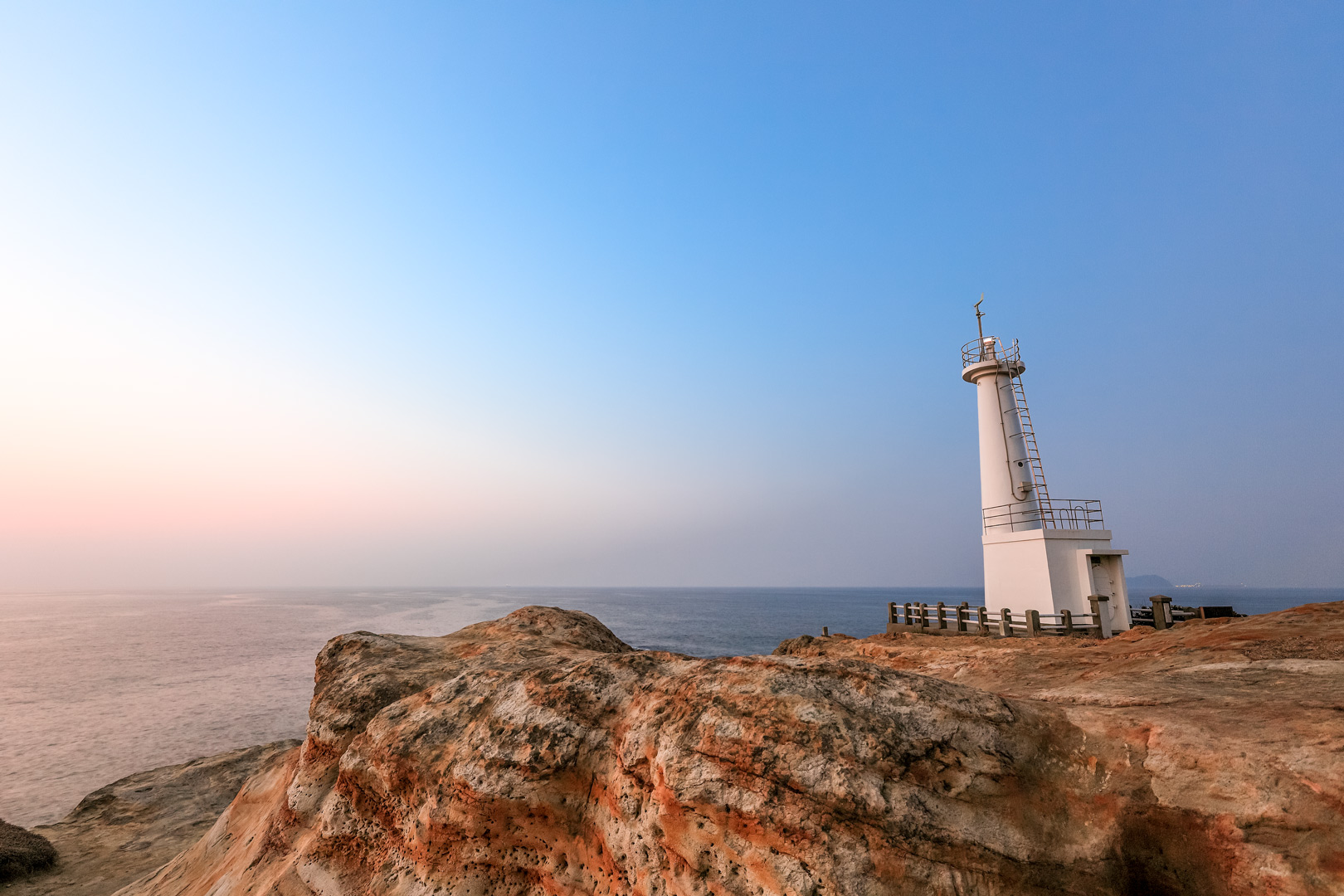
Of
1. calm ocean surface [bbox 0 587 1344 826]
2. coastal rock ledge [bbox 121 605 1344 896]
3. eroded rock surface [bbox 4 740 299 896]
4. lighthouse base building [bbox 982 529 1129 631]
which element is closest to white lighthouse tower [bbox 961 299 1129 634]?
lighthouse base building [bbox 982 529 1129 631]

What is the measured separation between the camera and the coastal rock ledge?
450cm

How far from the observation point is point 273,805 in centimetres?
893

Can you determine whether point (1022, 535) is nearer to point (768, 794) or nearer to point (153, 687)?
point (768, 794)

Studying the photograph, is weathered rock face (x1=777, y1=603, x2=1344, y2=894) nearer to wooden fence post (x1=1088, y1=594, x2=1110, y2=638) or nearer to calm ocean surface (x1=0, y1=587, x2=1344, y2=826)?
wooden fence post (x1=1088, y1=594, x2=1110, y2=638)

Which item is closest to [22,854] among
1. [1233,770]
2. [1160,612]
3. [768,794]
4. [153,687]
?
[768,794]

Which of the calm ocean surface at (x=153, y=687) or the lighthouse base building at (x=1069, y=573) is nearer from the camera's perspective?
the lighthouse base building at (x=1069, y=573)

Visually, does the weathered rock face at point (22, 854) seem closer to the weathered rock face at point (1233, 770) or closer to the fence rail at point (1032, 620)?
the weathered rock face at point (1233, 770)

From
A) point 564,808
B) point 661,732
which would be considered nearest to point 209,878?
Result: point 564,808

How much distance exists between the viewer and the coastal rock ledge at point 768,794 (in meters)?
4.50

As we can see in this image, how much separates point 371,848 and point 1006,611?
81.0ft

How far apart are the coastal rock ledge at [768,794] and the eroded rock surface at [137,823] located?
5866 millimetres

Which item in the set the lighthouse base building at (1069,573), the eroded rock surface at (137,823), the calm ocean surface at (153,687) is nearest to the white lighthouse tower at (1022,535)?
the lighthouse base building at (1069,573)

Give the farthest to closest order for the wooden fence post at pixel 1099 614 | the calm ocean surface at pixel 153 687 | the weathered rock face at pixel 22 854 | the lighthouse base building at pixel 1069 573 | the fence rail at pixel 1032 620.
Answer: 1. the calm ocean surface at pixel 153 687
2. the lighthouse base building at pixel 1069 573
3. the fence rail at pixel 1032 620
4. the wooden fence post at pixel 1099 614
5. the weathered rock face at pixel 22 854

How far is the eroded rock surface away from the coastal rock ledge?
587 cm
